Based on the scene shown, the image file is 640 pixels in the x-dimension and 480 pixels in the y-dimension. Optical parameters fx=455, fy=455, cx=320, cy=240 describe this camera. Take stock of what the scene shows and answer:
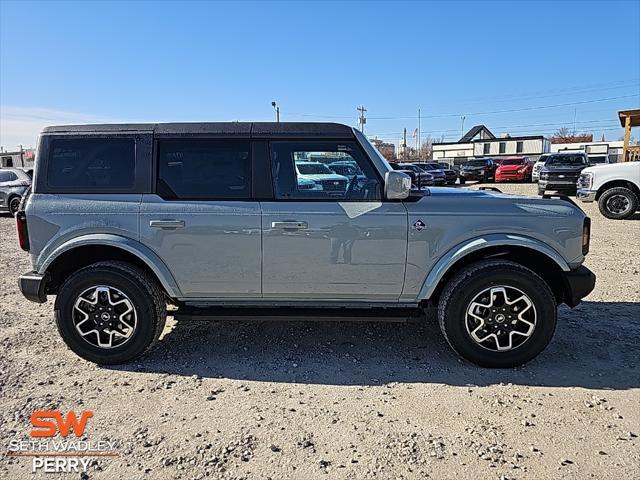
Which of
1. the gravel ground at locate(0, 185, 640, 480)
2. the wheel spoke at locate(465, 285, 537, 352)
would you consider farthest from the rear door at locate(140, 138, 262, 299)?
the wheel spoke at locate(465, 285, 537, 352)

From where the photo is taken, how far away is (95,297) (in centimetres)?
375

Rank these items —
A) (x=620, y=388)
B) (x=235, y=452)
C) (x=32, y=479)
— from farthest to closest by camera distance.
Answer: (x=620, y=388)
(x=235, y=452)
(x=32, y=479)

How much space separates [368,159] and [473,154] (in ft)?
201

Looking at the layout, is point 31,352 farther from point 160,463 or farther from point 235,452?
point 235,452

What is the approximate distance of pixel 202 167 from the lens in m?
3.79

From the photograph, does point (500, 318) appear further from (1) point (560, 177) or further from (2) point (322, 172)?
(1) point (560, 177)

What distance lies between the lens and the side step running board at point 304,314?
148 inches

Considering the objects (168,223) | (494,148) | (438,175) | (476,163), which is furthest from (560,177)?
(494,148)

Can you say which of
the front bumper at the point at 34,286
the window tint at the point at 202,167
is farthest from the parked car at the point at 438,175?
the front bumper at the point at 34,286

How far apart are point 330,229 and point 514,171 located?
28.9 meters

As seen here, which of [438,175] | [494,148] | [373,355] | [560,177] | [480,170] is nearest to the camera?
[373,355]

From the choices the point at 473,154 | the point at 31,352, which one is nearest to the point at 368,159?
the point at 31,352

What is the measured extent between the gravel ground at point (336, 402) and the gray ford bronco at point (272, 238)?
385 mm

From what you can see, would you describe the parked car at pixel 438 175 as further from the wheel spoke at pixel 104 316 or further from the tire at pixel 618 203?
the wheel spoke at pixel 104 316
